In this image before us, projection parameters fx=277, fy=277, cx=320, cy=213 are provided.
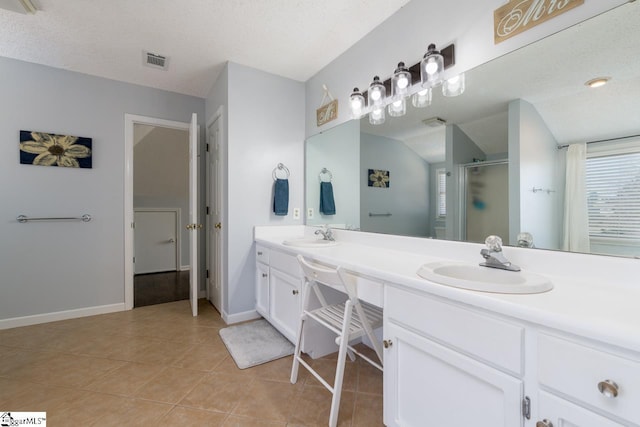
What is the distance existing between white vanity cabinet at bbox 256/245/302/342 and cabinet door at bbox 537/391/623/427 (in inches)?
53.4

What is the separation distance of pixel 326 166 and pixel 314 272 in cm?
143

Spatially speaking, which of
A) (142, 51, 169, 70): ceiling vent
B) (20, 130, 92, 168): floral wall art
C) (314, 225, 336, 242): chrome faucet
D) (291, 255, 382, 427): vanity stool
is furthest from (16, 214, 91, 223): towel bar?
(291, 255, 382, 427): vanity stool

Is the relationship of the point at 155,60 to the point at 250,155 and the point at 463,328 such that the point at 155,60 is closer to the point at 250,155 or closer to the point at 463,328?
the point at 250,155

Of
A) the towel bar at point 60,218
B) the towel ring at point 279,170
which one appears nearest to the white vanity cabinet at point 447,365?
the towel ring at point 279,170

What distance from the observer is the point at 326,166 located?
8.71 ft

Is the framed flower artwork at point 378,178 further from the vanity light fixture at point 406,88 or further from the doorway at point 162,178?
the doorway at point 162,178

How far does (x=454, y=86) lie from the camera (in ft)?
4.98

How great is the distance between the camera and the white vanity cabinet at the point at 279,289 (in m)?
1.96

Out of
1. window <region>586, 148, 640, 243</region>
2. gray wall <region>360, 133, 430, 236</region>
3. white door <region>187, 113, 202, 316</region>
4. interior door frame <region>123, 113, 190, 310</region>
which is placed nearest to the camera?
window <region>586, 148, 640, 243</region>

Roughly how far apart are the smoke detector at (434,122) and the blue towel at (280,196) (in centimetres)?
142

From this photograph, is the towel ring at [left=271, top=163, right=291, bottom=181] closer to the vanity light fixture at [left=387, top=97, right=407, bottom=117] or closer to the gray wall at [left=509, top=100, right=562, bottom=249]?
the vanity light fixture at [left=387, top=97, right=407, bottom=117]

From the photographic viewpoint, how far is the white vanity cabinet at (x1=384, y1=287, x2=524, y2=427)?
0.82 metres

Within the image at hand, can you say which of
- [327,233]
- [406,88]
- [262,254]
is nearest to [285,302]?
[262,254]
